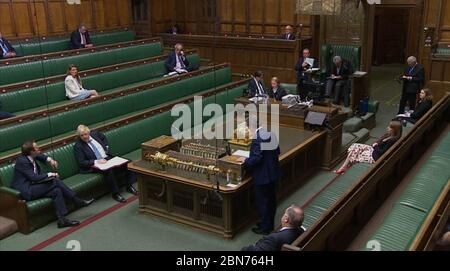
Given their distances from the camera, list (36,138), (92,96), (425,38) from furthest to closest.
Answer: (425,38) < (92,96) < (36,138)

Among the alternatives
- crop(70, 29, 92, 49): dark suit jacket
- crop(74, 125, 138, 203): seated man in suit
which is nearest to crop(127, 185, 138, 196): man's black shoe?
crop(74, 125, 138, 203): seated man in suit

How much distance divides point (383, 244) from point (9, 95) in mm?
5468

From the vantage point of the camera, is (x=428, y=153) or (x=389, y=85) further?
(x=389, y=85)

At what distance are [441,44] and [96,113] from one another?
289 inches

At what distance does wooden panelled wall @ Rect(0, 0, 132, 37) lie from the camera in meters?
9.74

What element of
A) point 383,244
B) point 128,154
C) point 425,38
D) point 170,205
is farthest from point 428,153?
point 425,38

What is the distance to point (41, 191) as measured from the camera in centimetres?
523

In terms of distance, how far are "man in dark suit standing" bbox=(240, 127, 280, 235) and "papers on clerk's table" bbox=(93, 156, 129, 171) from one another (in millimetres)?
1780

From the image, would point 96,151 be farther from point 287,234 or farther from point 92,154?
point 287,234

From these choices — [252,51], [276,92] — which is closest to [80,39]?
[252,51]

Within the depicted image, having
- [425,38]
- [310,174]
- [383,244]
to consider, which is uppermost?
[425,38]

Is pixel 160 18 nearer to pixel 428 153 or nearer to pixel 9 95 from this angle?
pixel 9 95

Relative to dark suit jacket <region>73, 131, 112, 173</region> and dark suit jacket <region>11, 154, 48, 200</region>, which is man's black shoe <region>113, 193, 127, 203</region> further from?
dark suit jacket <region>11, 154, 48, 200</region>

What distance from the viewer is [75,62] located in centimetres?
870
